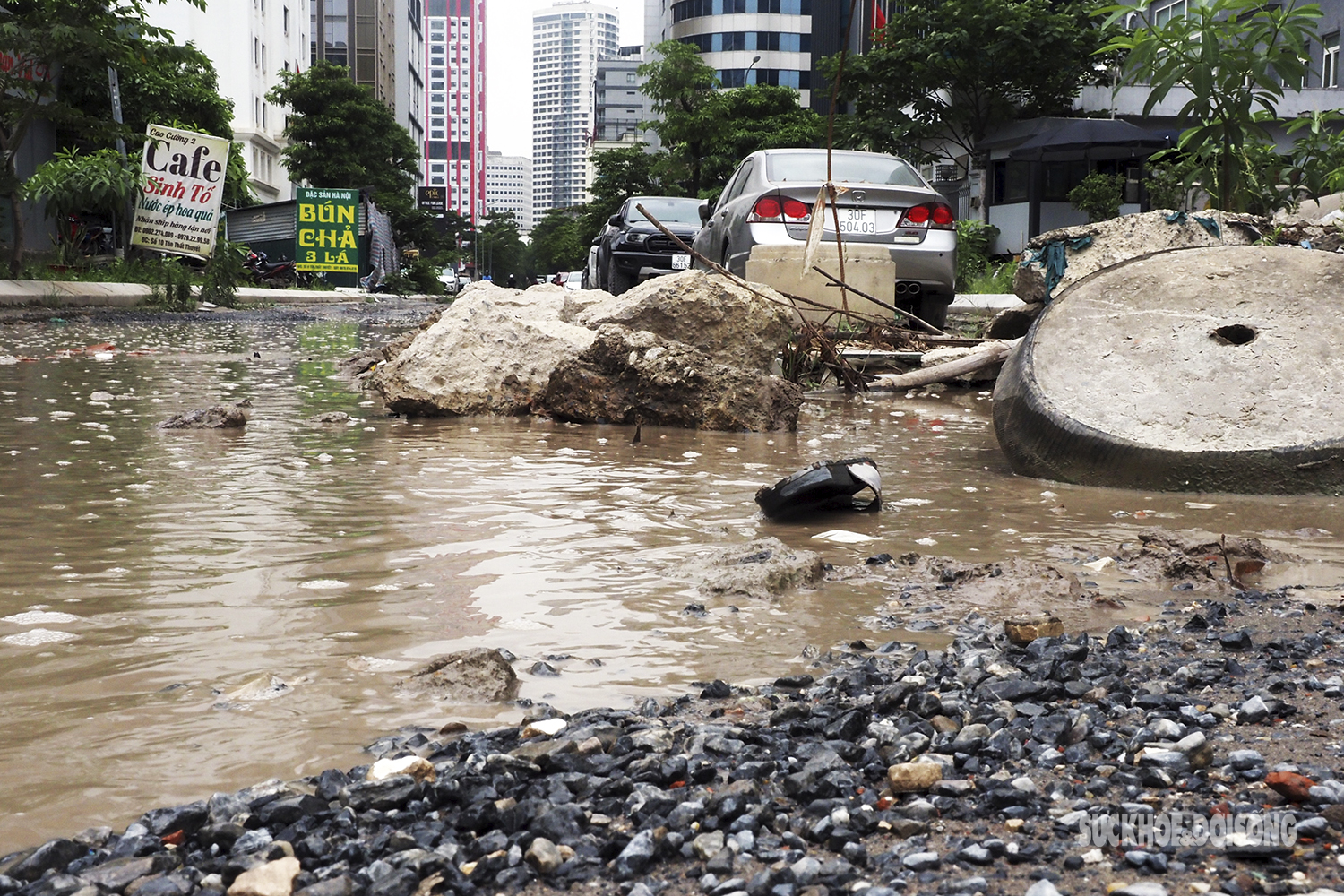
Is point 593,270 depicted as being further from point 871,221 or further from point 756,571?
point 756,571

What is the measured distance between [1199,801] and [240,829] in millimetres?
1286

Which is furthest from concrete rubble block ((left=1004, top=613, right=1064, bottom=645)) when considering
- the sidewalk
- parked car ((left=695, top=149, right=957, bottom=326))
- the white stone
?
the sidewalk

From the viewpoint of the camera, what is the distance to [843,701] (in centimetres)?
197

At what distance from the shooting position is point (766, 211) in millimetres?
8289

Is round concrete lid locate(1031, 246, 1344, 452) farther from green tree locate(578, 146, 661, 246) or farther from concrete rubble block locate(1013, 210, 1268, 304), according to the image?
green tree locate(578, 146, 661, 246)

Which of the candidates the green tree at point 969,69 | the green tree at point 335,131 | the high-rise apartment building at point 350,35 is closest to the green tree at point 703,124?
the green tree at point 969,69

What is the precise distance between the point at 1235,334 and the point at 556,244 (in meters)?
87.3

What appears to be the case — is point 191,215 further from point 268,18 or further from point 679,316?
point 268,18

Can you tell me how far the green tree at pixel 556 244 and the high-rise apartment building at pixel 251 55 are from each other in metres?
19.4

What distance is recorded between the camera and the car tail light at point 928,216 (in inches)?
327

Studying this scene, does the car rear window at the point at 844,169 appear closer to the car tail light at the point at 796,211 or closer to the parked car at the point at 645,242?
the car tail light at the point at 796,211

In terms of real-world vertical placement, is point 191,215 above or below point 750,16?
below

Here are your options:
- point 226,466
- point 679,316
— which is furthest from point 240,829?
point 679,316

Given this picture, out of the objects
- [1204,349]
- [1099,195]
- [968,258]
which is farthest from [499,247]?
[1204,349]
